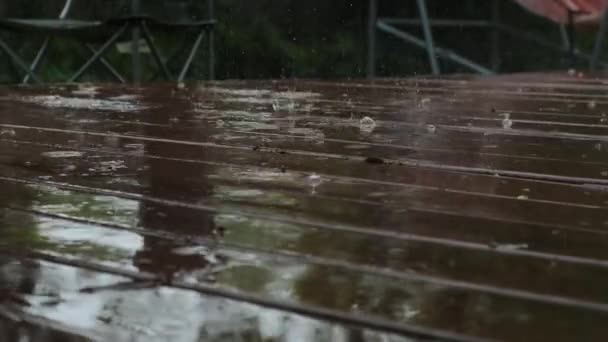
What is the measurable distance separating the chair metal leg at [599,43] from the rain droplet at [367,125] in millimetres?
3841

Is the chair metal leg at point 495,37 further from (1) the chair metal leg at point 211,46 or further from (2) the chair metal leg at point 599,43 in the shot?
(1) the chair metal leg at point 211,46

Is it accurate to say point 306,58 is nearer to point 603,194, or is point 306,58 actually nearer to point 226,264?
point 603,194

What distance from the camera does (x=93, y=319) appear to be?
56 centimetres

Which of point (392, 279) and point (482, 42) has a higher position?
point (482, 42)

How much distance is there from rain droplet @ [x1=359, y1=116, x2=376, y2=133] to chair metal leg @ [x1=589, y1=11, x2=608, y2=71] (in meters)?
3.84

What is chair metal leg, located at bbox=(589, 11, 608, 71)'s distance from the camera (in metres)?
5.34

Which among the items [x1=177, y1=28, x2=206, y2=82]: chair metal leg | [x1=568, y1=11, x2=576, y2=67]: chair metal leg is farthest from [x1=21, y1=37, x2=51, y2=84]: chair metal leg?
[x1=568, y1=11, x2=576, y2=67]: chair metal leg

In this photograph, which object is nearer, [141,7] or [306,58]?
[141,7]

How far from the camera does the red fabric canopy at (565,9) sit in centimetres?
549

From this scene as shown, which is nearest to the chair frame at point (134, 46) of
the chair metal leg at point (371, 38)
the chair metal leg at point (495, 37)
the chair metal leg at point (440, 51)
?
the chair metal leg at point (371, 38)

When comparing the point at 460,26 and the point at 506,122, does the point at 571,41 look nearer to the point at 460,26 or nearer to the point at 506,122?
the point at 460,26

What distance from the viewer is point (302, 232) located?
813 millimetres

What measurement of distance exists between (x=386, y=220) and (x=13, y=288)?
14.8 inches

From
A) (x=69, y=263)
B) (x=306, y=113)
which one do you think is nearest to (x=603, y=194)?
(x=69, y=263)
